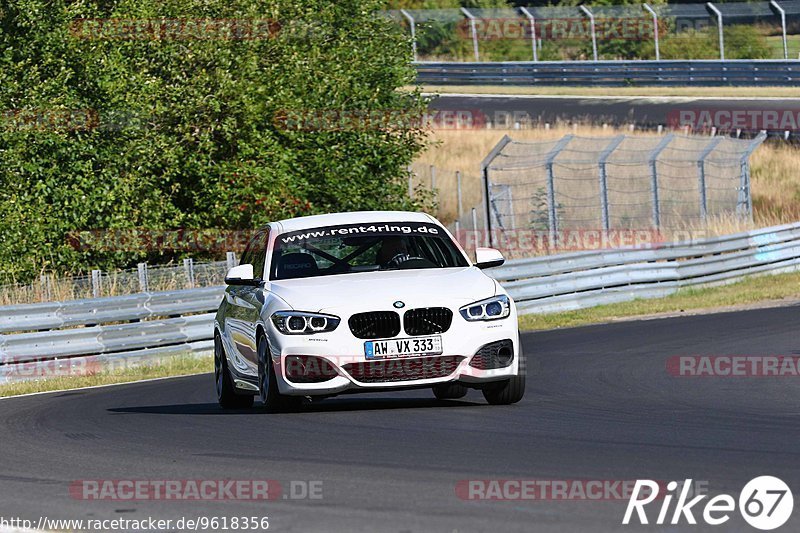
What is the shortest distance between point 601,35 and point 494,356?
166ft

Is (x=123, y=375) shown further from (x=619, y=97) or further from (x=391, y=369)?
(x=619, y=97)

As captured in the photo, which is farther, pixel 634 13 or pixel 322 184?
pixel 634 13

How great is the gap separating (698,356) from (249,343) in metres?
5.63

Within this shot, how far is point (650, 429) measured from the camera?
367 inches

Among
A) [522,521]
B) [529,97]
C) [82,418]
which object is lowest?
[529,97]

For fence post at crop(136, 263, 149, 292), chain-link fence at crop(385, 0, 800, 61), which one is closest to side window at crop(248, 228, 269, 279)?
fence post at crop(136, 263, 149, 292)

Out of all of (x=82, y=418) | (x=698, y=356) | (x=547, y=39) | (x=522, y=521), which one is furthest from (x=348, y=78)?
(x=547, y=39)

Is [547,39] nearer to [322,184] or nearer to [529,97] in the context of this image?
[529,97]

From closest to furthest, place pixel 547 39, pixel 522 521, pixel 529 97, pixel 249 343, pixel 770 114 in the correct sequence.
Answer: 1. pixel 522 521
2. pixel 249 343
3. pixel 770 114
4. pixel 529 97
5. pixel 547 39

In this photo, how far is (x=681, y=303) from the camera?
24250 millimetres

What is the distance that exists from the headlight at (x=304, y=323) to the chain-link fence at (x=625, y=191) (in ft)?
53.4

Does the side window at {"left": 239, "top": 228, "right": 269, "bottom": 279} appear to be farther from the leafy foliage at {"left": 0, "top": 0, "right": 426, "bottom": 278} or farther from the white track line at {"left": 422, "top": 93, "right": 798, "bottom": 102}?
the white track line at {"left": 422, "top": 93, "right": 798, "bottom": 102}

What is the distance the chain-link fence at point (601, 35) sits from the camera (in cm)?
5394

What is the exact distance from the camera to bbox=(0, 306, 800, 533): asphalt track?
22.4ft
